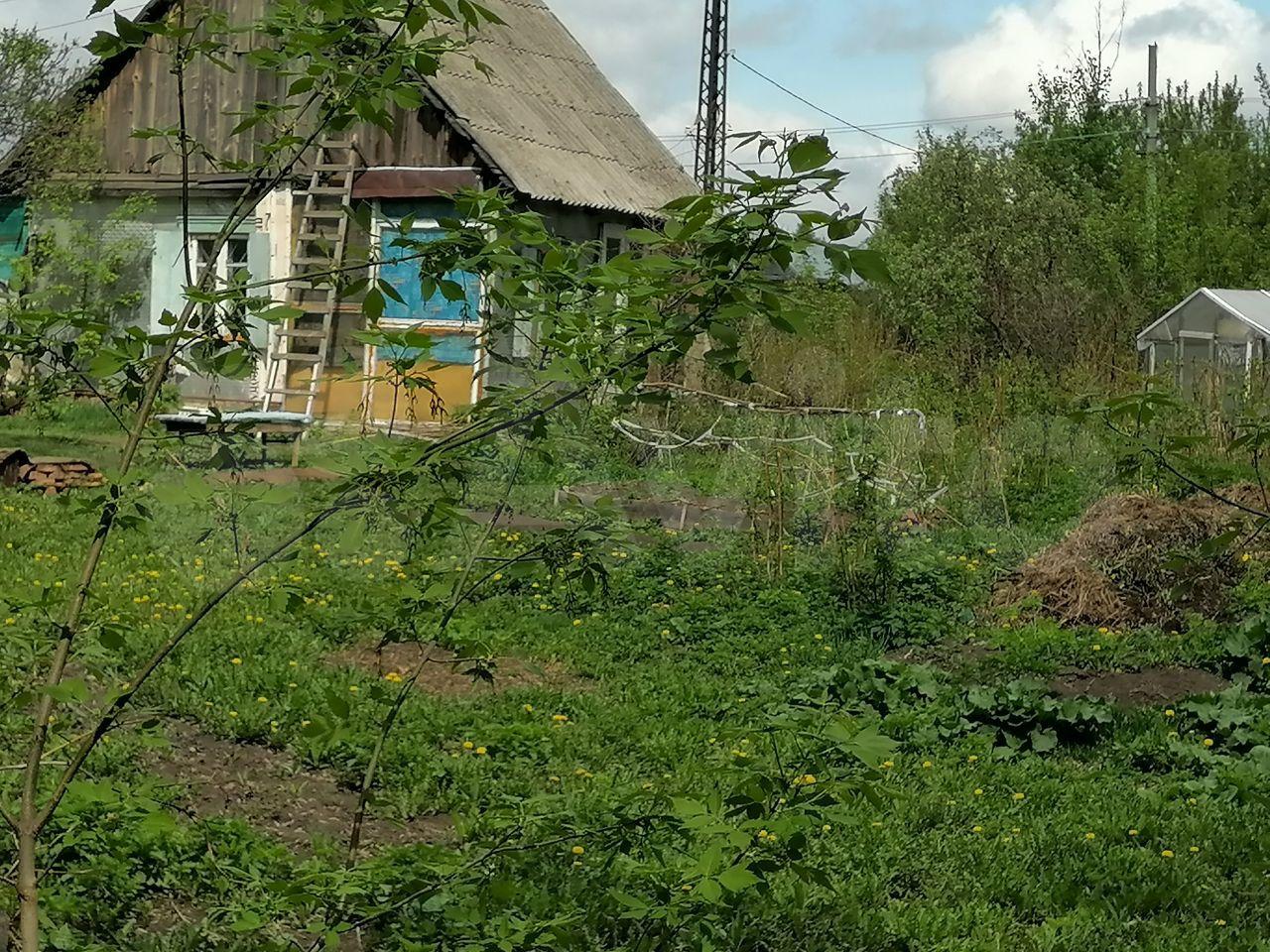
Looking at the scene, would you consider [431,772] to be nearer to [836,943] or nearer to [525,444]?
[836,943]

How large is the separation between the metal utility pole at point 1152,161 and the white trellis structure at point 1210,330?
408 centimetres

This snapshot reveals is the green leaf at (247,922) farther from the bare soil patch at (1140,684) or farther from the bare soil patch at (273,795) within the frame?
the bare soil patch at (1140,684)

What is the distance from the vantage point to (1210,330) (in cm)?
2092

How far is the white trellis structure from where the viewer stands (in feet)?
65.4

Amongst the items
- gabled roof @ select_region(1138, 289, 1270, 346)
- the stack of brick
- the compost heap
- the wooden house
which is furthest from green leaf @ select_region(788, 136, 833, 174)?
gabled roof @ select_region(1138, 289, 1270, 346)

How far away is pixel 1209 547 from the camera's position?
2979mm

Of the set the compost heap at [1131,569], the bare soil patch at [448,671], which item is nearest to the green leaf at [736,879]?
the bare soil patch at [448,671]

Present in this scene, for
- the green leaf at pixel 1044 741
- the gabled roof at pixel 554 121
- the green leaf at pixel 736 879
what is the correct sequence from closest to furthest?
the green leaf at pixel 736 879 → the green leaf at pixel 1044 741 → the gabled roof at pixel 554 121

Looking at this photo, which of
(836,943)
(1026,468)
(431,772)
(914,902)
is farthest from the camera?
(1026,468)

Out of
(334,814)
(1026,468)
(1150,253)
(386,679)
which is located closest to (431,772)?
(334,814)

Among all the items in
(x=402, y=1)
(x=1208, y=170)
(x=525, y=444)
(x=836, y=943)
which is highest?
(x=1208, y=170)

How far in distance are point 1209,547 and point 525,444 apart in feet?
4.64

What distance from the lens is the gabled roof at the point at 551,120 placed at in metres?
16.1

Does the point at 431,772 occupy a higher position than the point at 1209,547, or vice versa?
the point at 1209,547
